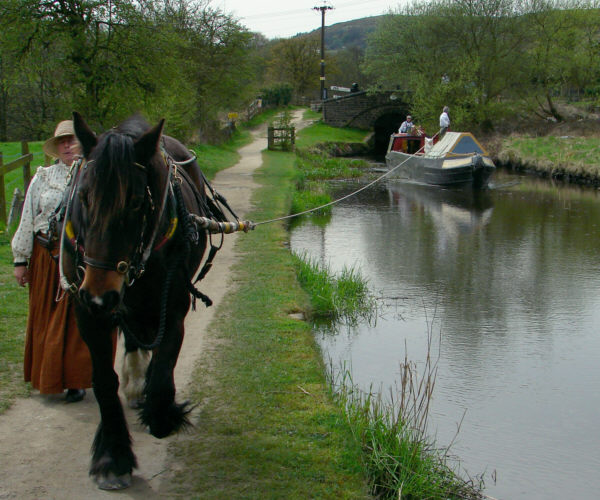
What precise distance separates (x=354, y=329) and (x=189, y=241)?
4734 mm

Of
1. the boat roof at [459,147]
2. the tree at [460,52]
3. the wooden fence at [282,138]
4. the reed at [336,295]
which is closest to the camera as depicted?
the reed at [336,295]

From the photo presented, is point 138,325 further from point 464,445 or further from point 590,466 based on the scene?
point 590,466

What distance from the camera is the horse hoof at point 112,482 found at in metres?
3.67

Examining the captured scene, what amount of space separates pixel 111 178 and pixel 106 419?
147 cm

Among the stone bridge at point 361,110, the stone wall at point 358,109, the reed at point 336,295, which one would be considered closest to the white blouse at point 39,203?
the reed at point 336,295

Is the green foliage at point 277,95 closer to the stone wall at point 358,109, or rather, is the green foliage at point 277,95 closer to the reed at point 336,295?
the stone wall at point 358,109

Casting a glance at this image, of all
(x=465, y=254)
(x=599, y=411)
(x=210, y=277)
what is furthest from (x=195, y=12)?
(x=599, y=411)

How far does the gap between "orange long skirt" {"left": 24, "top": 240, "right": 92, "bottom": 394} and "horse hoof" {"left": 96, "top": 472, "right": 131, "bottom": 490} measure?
114 centimetres

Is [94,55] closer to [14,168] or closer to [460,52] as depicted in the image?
[14,168]

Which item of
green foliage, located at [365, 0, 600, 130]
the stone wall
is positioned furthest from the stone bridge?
green foliage, located at [365, 0, 600, 130]

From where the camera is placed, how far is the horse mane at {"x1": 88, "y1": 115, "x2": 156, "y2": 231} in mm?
3221

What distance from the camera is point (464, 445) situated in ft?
18.3

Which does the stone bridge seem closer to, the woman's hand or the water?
the water

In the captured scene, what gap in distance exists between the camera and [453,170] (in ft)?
77.2
